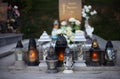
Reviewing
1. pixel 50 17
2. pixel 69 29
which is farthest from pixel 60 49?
pixel 50 17

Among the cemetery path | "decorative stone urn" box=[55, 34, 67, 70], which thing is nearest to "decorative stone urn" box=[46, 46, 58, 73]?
the cemetery path

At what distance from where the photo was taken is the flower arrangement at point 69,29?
1023 centimetres

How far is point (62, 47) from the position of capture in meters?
9.38

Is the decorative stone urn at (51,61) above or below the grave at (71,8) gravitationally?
below

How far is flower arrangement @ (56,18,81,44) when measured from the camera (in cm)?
1023

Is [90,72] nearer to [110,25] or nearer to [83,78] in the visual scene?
[83,78]

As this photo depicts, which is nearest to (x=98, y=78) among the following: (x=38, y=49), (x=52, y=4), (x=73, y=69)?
(x=73, y=69)

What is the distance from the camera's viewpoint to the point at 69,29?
34.0 feet

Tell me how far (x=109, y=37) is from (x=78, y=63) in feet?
34.5

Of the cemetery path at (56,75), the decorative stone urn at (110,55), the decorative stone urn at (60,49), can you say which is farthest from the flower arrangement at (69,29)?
the cemetery path at (56,75)

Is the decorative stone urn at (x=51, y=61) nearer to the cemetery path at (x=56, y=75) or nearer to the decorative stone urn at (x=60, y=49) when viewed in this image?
the cemetery path at (x=56, y=75)

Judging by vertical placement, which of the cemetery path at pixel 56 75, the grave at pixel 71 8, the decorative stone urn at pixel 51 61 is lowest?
the cemetery path at pixel 56 75

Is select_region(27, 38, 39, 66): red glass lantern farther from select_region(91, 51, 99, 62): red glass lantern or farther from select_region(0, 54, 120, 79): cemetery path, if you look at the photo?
select_region(91, 51, 99, 62): red glass lantern

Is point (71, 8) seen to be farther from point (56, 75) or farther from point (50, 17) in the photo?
point (50, 17)
